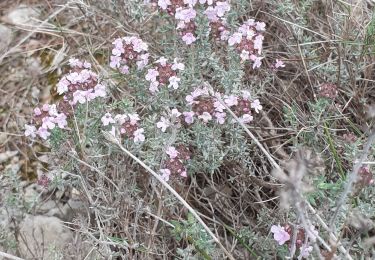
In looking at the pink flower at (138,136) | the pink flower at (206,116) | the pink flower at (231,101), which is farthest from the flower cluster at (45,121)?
the pink flower at (231,101)

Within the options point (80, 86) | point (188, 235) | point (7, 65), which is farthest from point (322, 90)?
point (7, 65)

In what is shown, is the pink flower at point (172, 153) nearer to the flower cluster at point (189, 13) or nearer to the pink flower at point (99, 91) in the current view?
the pink flower at point (99, 91)

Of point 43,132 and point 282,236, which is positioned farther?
point 43,132

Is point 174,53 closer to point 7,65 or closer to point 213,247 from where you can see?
point 213,247

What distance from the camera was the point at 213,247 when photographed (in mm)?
2338

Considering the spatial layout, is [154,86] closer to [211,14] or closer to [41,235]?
[211,14]

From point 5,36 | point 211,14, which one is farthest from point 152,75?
point 5,36

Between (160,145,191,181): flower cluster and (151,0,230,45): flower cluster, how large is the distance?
465 millimetres

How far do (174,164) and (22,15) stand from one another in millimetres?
2048

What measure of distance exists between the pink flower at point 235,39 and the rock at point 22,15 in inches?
68.5

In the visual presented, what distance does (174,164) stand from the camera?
2.38m

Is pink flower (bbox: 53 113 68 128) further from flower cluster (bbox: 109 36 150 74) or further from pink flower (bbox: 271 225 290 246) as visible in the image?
pink flower (bbox: 271 225 290 246)

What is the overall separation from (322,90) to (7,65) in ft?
6.75

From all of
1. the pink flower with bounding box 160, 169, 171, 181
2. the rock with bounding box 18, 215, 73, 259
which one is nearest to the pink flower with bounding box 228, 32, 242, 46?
the pink flower with bounding box 160, 169, 171, 181
